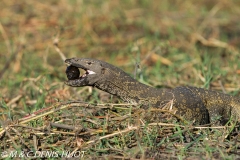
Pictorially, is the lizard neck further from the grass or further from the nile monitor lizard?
the grass

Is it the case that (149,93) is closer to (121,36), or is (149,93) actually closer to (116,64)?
(116,64)

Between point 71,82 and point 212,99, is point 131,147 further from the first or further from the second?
point 212,99

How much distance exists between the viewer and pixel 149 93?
5.29 metres

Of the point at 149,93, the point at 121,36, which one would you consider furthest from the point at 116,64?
the point at 149,93

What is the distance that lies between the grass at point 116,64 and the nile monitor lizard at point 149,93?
23 centimetres

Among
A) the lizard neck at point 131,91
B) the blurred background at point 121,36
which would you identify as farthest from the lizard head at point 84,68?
the blurred background at point 121,36

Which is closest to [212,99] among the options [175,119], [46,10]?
[175,119]

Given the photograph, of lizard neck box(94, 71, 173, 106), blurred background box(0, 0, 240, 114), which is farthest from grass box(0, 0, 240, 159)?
lizard neck box(94, 71, 173, 106)

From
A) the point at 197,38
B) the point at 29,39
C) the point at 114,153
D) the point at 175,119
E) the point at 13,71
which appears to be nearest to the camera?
the point at 114,153

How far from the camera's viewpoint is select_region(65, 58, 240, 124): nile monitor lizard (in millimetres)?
5059

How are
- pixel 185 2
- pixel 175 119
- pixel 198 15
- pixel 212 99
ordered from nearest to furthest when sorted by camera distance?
pixel 175 119 → pixel 212 99 → pixel 198 15 → pixel 185 2

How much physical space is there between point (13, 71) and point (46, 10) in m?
2.91

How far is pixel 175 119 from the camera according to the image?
4867 mm

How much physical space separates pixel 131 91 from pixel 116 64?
11.7ft
